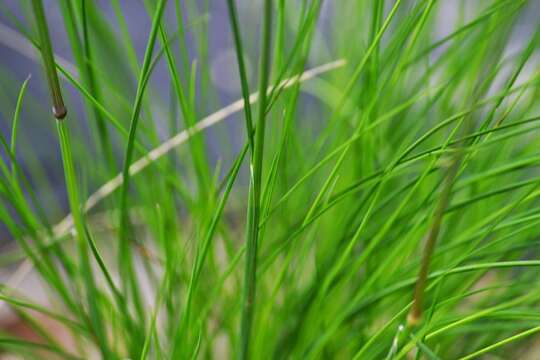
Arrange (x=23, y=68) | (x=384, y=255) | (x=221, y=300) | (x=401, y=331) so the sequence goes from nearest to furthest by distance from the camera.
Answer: (x=401, y=331)
(x=384, y=255)
(x=221, y=300)
(x=23, y=68)

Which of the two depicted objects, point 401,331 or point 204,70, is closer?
point 401,331

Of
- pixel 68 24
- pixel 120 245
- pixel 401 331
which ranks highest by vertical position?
pixel 68 24

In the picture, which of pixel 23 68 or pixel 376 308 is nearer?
pixel 376 308

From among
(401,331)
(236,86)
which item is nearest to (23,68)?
(236,86)

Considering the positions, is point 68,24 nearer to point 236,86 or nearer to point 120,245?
point 120,245

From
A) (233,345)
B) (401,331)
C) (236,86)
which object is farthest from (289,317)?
(236,86)

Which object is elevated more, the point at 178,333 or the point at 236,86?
the point at 236,86

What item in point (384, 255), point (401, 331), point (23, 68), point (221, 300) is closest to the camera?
point (401, 331)

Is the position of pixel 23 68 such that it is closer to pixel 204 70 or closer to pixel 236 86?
pixel 236 86

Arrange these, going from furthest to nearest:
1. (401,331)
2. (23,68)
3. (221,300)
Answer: (23,68)
(221,300)
(401,331)
